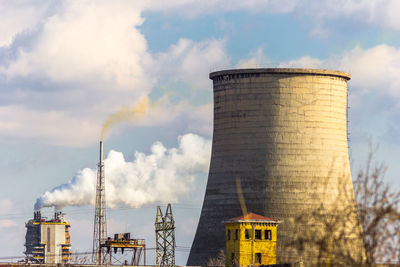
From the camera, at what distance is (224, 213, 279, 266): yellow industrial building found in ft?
181

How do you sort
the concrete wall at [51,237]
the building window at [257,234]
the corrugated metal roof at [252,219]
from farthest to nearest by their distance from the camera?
the concrete wall at [51,237] < the building window at [257,234] < the corrugated metal roof at [252,219]

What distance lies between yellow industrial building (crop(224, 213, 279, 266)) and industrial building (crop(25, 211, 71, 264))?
51.1 m

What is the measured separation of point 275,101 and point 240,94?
7.29 feet

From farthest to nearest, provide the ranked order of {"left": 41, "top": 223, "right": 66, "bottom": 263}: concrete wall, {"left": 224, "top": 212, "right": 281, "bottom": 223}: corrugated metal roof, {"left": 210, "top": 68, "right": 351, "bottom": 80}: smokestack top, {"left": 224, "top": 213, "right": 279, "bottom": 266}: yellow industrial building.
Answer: {"left": 41, "top": 223, "right": 66, "bottom": 263}: concrete wall → {"left": 210, "top": 68, "right": 351, "bottom": 80}: smokestack top → {"left": 224, "top": 212, "right": 281, "bottom": 223}: corrugated metal roof → {"left": 224, "top": 213, "right": 279, "bottom": 266}: yellow industrial building

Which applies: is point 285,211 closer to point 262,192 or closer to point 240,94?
point 262,192

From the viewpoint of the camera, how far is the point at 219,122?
202 feet

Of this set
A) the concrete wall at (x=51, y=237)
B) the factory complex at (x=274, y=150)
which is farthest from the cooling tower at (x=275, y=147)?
the concrete wall at (x=51, y=237)

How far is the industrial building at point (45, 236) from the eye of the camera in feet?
347

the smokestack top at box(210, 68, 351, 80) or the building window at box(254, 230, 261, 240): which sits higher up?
the smokestack top at box(210, 68, 351, 80)

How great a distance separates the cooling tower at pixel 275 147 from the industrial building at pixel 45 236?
46.5 metres

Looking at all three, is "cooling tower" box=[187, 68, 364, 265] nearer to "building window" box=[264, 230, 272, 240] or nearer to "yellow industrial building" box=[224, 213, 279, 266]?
"building window" box=[264, 230, 272, 240]

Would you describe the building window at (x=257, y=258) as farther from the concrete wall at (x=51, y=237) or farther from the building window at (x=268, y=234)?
the concrete wall at (x=51, y=237)

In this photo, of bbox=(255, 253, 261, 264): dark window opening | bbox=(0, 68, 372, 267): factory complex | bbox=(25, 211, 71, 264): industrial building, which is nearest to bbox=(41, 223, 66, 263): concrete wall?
bbox=(25, 211, 71, 264): industrial building

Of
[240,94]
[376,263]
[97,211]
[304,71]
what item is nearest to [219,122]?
[240,94]
